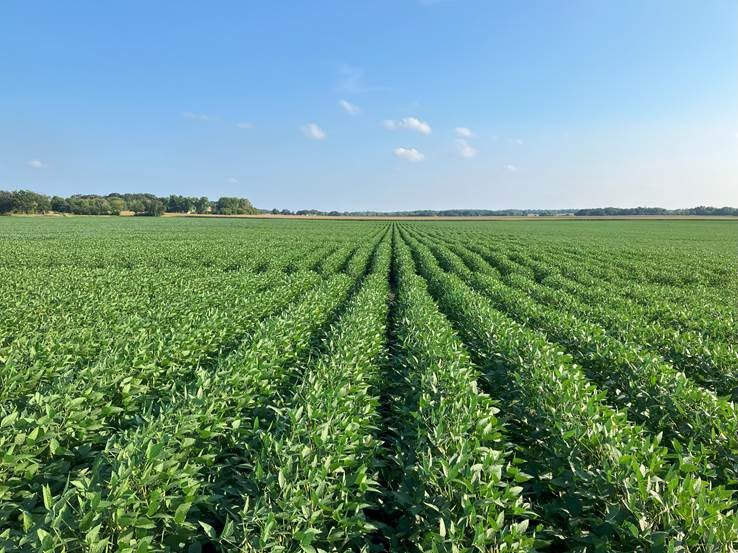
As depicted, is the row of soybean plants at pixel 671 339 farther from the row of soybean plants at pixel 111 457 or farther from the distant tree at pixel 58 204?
the distant tree at pixel 58 204

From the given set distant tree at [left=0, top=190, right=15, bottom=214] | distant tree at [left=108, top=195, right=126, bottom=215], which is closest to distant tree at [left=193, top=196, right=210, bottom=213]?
distant tree at [left=108, top=195, right=126, bottom=215]

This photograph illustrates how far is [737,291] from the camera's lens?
17266mm

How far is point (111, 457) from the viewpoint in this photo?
3.78m

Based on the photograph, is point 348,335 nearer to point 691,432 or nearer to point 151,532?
point 151,532

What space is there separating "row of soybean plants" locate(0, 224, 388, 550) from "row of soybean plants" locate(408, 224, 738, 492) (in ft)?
17.0

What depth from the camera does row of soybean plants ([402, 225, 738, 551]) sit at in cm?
282

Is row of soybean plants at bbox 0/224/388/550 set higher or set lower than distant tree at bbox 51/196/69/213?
lower

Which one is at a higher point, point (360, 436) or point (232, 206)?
point (232, 206)

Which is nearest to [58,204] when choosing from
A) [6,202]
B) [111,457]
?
[6,202]

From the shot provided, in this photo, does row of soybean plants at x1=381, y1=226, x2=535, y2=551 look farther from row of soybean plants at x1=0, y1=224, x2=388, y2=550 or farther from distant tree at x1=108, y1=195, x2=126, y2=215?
distant tree at x1=108, y1=195, x2=126, y2=215

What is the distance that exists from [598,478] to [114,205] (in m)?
169

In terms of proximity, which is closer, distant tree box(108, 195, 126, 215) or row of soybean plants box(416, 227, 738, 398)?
row of soybean plants box(416, 227, 738, 398)

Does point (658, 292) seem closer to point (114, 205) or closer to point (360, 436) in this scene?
point (360, 436)

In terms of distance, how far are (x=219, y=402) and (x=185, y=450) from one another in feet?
3.12
